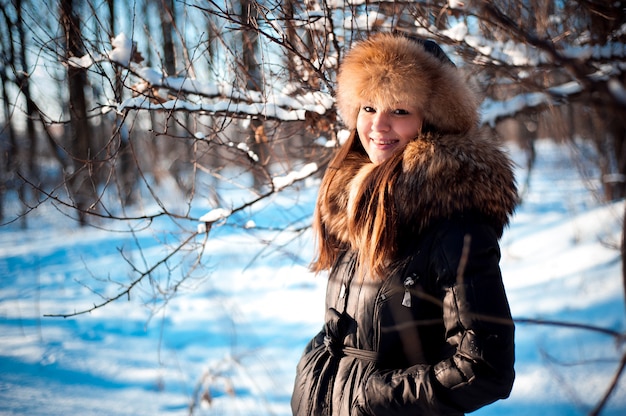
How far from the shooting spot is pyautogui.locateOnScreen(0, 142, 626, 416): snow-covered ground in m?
3.13

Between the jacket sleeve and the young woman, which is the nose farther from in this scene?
the jacket sleeve

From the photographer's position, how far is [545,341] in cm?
385

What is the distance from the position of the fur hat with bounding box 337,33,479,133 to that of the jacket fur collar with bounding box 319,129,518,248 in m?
0.13

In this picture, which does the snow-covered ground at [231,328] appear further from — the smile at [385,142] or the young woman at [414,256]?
the smile at [385,142]

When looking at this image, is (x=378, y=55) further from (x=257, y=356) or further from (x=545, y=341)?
(x=545, y=341)

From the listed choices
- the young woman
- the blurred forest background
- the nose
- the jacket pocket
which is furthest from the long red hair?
the blurred forest background

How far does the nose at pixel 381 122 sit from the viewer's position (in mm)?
1585

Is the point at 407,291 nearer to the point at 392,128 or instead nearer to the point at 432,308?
the point at 432,308

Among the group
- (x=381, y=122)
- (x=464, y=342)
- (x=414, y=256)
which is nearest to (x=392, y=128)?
(x=381, y=122)

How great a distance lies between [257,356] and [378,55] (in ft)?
9.42

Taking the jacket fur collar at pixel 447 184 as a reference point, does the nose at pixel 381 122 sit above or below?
above

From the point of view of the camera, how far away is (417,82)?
1.58 metres

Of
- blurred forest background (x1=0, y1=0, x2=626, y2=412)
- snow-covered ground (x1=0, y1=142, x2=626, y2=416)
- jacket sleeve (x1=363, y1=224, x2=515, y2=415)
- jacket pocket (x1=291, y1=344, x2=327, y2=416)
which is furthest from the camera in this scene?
snow-covered ground (x1=0, y1=142, x2=626, y2=416)

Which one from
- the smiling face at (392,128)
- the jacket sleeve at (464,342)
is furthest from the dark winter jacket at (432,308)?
the smiling face at (392,128)
